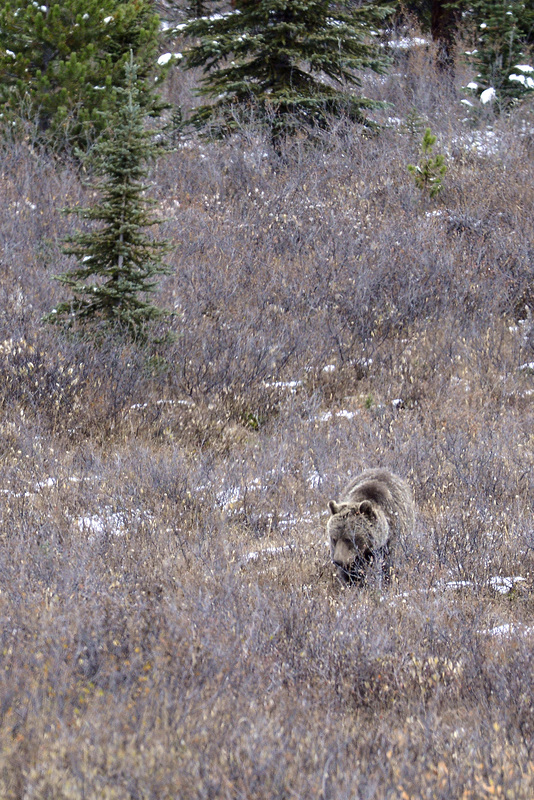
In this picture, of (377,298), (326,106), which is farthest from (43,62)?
(377,298)

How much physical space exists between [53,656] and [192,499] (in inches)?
107

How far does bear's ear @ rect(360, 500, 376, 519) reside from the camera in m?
5.03

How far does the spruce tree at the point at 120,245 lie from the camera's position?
8273 millimetres

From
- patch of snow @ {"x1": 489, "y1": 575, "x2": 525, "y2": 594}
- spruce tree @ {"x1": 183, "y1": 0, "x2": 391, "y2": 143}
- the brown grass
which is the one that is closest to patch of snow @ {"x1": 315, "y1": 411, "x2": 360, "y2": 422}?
the brown grass

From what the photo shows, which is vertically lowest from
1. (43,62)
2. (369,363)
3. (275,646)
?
(369,363)

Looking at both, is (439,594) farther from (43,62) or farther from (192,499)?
(43,62)

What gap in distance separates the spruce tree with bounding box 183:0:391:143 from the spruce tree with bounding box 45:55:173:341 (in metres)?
8.09

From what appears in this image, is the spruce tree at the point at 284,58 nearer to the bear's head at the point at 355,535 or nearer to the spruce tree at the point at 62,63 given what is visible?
the spruce tree at the point at 62,63

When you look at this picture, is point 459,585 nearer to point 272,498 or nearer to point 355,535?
point 355,535

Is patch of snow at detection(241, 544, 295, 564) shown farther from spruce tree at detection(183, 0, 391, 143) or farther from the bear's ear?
spruce tree at detection(183, 0, 391, 143)

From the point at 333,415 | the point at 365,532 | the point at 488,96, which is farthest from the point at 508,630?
the point at 488,96

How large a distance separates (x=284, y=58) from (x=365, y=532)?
14.0m

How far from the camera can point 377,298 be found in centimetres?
1162

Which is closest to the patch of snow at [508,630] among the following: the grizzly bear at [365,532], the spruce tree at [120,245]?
the grizzly bear at [365,532]
